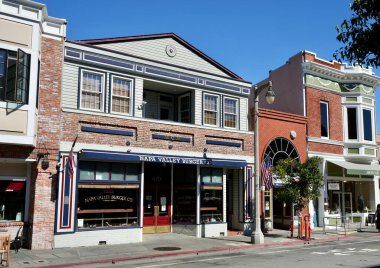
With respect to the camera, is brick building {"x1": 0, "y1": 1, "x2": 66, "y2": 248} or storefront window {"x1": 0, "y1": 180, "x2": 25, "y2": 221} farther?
storefront window {"x1": 0, "y1": 180, "x2": 25, "y2": 221}

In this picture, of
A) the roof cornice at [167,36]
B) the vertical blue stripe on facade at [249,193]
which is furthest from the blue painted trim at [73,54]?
the vertical blue stripe on facade at [249,193]

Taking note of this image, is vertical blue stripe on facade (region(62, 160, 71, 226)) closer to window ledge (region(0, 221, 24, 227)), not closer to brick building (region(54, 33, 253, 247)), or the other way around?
brick building (region(54, 33, 253, 247))

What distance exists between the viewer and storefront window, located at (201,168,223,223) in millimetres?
20312

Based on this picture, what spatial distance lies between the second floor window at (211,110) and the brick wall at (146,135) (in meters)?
0.67

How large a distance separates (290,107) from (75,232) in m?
16.0

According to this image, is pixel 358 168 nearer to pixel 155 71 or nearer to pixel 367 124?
pixel 367 124

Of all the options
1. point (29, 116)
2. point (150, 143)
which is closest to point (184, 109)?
point (150, 143)

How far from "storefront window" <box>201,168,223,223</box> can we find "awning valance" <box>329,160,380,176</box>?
8.88 m

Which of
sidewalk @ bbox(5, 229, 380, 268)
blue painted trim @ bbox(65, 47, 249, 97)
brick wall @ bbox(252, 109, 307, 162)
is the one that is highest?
blue painted trim @ bbox(65, 47, 249, 97)

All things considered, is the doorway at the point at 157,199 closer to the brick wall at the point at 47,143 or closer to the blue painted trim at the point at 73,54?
the brick wall at the point at 47,143

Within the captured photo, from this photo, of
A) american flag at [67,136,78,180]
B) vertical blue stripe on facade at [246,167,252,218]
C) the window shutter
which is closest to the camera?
the window shutter

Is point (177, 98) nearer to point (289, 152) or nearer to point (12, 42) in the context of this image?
point (289, 152)

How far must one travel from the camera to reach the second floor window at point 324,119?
87.5ft

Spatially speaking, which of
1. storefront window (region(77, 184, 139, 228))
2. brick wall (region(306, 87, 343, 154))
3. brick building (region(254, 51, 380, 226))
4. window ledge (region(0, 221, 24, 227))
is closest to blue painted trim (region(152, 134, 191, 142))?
storefront window (region(77, 184, 139, 228))
